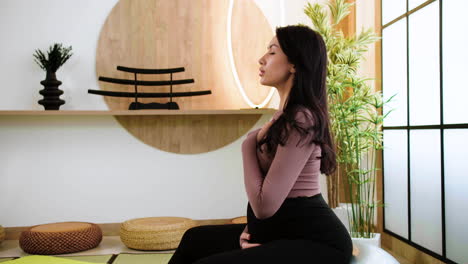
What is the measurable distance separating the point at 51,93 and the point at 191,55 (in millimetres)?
1069

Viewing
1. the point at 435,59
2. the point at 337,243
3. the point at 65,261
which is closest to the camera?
the point at 337,243

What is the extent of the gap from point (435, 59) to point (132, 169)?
7.54 feet

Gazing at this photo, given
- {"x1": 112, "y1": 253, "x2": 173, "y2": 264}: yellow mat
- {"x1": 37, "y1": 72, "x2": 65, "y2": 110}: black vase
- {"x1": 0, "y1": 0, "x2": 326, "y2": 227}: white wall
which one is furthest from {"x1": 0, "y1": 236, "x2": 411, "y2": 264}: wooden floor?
{"x1": 37, "y1": 72, "x2": 65, "y2": 110}: black vase

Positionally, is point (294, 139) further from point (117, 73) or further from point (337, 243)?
point (117, 73)

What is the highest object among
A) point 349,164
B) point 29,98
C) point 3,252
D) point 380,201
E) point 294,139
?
point 29,98

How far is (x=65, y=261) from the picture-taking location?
8.05ft

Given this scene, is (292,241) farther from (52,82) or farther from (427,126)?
(52,82)

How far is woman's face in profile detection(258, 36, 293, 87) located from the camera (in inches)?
59.0

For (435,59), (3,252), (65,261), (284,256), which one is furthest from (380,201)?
(3,252)

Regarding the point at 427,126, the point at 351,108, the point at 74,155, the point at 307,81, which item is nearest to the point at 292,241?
the point at 307,81

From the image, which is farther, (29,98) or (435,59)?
(29,98)

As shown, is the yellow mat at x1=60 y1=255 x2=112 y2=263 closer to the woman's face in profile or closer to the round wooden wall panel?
the round wooden wall panel

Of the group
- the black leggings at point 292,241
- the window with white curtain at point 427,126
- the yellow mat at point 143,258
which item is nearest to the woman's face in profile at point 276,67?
the black leggings at point 292,241

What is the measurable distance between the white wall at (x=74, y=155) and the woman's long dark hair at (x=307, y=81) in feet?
8.00
